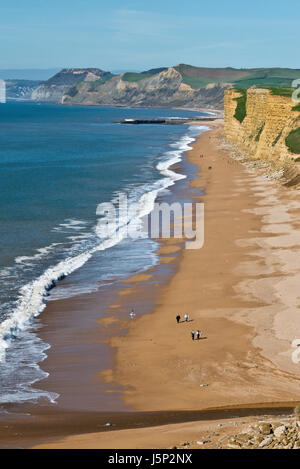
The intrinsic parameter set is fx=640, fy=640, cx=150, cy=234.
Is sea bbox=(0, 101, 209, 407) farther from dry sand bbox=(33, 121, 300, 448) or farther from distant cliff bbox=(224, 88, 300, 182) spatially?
distant cliff bbox=(224, 88, 300, 182)

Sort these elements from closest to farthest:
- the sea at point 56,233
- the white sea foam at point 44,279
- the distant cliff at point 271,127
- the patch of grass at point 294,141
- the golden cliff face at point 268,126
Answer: the sea at point 56,233 → the white sea foam at point 44,279 → the patch of grass at point 294,141 → the distant cliff at point 271,127 → the golden cliff face at point 268,126

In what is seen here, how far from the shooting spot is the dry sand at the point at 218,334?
22.9 meters

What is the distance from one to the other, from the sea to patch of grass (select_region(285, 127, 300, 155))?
14.0 meters

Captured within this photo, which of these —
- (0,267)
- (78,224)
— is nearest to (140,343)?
(0,267)

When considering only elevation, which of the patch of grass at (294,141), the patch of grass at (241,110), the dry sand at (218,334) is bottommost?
the dry sand at (218,334)

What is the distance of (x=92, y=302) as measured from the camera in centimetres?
3447

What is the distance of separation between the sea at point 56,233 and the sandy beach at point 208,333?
167 centimetres

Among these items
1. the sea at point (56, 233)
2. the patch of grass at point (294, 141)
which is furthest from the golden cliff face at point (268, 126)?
the sea at point (56, 233)

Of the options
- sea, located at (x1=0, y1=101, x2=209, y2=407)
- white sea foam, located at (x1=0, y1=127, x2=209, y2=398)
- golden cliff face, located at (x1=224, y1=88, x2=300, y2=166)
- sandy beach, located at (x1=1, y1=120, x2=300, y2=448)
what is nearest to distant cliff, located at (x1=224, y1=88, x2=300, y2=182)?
golden cliff face, located at (x1=224, y1=88, x2=300, y2=166)

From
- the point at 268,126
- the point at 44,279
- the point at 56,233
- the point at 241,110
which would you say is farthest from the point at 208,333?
the point at 241,110

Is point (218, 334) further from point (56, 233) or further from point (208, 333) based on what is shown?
point (56, 233)

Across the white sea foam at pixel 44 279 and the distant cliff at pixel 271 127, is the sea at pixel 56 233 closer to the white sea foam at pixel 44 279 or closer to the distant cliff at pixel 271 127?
the white sea foam at pixel 44 279

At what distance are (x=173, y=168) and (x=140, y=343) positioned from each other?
63342 millimetres

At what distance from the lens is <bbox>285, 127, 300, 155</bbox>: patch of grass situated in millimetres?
75062
